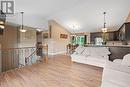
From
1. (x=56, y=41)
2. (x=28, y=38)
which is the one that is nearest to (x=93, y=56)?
(x=56, y=41)

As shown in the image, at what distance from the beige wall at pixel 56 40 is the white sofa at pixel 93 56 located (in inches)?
124

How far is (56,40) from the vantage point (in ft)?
28.3

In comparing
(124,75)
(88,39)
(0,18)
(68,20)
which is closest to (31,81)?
(124,75)

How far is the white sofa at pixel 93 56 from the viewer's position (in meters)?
4.43

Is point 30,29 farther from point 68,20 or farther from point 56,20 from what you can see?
point 68,20

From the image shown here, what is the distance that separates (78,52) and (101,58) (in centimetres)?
140

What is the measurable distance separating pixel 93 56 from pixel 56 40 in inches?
175

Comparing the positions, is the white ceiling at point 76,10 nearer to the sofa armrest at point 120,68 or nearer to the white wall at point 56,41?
the white wall at point 56,41

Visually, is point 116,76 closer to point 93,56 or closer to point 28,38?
point 93,56

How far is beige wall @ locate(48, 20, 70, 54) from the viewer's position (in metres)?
8.29

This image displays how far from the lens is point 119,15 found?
636cm

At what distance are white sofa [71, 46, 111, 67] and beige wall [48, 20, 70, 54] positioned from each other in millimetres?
3158

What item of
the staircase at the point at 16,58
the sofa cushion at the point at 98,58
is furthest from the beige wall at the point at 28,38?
the sofa cushion at the point at 98,58

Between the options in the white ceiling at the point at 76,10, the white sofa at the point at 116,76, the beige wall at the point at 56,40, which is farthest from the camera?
the beige wall at the point at 56,40
